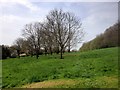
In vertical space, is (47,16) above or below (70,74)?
above

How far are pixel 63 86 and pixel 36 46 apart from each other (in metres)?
48.8

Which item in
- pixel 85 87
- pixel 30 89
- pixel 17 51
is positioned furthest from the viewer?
pixel 17 51

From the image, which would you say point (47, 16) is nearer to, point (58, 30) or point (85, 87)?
point (58, 30)

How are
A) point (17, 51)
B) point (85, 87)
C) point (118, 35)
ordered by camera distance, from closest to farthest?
1. point (85, 87)
2. point (118, 35)
3. point (17, 51)

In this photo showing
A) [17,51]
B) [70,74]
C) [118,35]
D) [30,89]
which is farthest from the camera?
[17,51]

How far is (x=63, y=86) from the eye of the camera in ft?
55.4

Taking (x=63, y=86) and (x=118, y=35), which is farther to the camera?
(x=118, y=35)

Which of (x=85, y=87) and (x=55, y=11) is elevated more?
(x=55, y=11)

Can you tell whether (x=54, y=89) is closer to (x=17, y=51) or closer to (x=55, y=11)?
(x=55, y=11)

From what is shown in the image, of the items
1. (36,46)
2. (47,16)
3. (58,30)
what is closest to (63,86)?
(58,30)

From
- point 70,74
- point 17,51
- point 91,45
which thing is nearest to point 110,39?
point 91,45

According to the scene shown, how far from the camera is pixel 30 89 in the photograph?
17.7m

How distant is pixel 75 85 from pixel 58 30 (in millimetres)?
31404

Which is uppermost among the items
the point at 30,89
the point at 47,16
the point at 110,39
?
the point at 47,16
